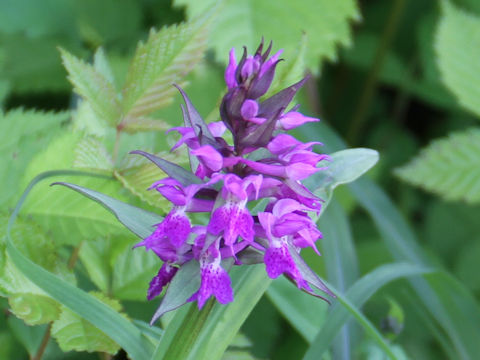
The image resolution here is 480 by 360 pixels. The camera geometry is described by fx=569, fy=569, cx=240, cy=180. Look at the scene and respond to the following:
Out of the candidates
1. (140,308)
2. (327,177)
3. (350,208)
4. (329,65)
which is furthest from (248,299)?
(329,65)

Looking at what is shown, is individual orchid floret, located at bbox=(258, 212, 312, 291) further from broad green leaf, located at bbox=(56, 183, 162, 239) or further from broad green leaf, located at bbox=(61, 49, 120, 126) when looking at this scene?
broad green leaf, located at bbox=(61, 49, 120, 126)

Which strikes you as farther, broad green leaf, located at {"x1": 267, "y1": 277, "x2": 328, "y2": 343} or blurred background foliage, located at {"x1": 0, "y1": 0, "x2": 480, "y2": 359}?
broad green leaf, located at {"x1": 267, "y1": 277, "x2": 328, "y2": 343}

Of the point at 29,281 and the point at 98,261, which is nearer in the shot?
the point at 29,281

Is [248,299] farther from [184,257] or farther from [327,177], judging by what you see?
[327,177]

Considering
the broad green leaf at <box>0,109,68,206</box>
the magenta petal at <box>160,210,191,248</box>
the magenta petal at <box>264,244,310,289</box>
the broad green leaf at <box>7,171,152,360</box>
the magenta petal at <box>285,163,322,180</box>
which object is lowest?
the broad green leaf at <box>7,171,152,360</box>

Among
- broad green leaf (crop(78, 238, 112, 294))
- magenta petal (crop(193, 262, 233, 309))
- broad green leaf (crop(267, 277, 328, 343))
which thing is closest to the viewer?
magenta petal (crop(193, 262, 233, 309))

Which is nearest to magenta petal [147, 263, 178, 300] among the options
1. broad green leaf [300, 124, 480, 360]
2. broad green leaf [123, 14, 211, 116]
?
broad green leaf [123, 14, 211, 116]

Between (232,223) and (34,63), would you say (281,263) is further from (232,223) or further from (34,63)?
(34,63)

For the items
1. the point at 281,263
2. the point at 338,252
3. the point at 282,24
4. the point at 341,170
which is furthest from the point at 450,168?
the point at 281,263

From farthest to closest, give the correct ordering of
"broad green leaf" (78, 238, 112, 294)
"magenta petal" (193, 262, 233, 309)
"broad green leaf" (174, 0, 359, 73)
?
"broad green leaf" (174, 0, 359, 73) < "broad green leaf" (78, 238, 112, 294) < "magenta petal" (193, 262, 233, 309)
